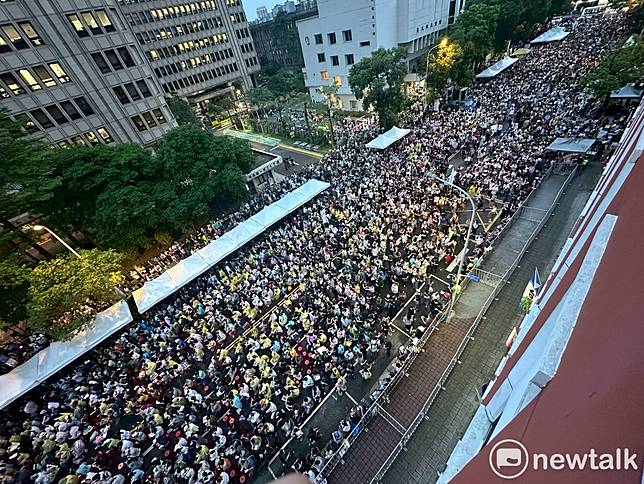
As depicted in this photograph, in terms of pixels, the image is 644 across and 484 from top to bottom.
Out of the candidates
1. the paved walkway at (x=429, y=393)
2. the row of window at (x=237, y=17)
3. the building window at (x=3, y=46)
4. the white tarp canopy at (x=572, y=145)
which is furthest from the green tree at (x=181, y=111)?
the white tarp canopy at (x=572, y=145)

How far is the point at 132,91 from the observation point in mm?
28406

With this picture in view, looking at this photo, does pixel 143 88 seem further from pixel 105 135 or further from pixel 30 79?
pixel 30 79

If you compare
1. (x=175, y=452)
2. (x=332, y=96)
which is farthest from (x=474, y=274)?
(x=332, y=96)

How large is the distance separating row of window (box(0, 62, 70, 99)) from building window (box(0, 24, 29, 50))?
1507mm

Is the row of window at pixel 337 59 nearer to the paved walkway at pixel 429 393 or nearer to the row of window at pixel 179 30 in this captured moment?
the row of window at pixel 179 30

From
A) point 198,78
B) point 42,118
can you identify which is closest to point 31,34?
point 42,118

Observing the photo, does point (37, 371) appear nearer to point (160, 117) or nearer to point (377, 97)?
point (160, 117)

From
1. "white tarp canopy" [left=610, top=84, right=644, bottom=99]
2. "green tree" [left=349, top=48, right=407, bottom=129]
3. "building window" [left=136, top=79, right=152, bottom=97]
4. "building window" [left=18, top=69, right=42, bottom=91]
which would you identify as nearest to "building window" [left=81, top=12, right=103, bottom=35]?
"building window" [left=136, top=79, right=152, bottom=97]

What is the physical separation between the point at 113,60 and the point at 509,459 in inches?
1527

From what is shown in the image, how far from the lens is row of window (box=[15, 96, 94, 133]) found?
75.9 feet

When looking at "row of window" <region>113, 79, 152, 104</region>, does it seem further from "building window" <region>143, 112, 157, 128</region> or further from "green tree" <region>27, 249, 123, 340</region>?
"green tree" <region>27, 249, 123, 340</region>

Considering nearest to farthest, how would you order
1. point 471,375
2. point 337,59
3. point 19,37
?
point 471,375, point 19,37, point 337,59

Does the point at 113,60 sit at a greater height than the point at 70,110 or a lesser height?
greater

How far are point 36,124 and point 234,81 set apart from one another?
40.9m
